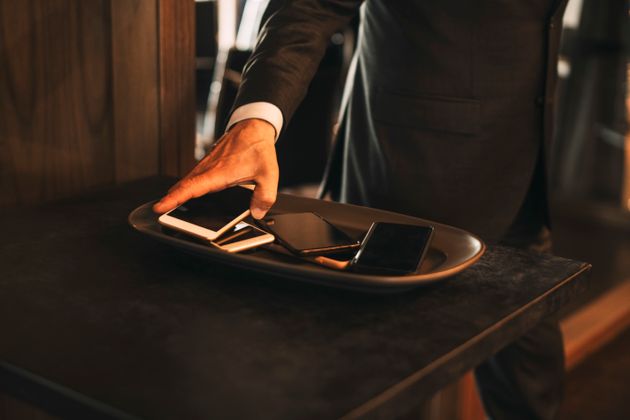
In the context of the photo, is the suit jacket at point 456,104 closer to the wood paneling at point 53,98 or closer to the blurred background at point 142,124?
the blurred background at point 142,124

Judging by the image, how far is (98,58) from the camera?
1.10 m

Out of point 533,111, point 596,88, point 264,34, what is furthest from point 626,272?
point 264,34

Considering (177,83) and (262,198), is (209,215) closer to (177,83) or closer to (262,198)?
(262,198)

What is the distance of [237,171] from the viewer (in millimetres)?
812

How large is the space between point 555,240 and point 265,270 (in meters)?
2.89

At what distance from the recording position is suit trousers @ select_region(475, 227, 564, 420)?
131 centimetres

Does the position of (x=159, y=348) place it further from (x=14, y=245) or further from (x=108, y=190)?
(x=108, y=190)

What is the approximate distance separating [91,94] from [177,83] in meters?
0.15

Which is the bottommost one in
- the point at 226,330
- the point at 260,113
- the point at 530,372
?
the point at 530,372

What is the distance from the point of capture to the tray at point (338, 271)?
651 millimetres

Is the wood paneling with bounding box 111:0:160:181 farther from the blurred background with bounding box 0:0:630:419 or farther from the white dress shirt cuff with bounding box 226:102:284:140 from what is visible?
the white dress shirt cuff with bounding box 226:102:284:140

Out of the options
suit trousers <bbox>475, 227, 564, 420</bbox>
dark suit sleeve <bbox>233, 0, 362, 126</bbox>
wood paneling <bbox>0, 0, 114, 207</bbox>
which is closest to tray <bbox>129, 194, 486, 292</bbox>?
dark suit sleeve <bbox>233, 0, 362, 126</bbox>

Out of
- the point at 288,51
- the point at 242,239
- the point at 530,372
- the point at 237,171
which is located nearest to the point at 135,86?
Answer: the point at 288,51

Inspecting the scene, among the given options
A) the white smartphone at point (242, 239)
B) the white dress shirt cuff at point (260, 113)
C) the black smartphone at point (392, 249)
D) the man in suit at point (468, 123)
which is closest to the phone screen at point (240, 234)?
the white smartphone at point (242, 239)
